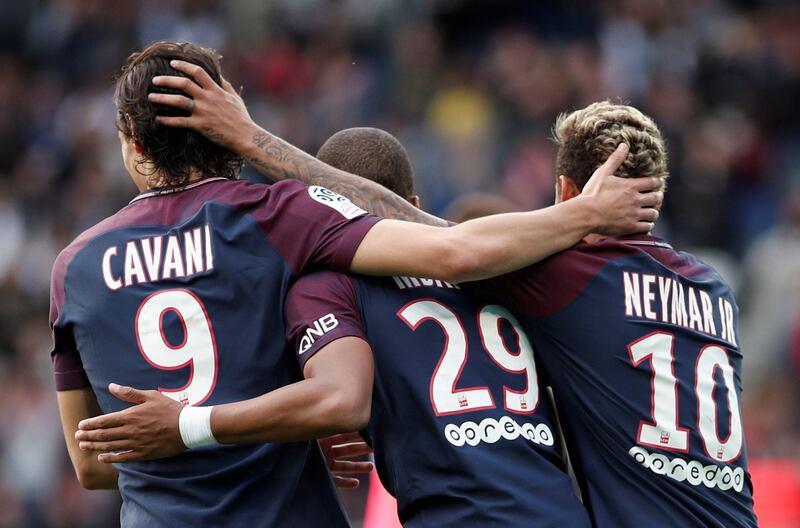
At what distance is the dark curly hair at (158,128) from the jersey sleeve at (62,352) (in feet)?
1.55

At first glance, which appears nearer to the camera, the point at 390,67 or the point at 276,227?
the point at 276,227

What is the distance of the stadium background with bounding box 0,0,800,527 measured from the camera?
38.4 feet

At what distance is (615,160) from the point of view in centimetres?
450

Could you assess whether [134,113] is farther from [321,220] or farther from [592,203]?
[592,203]

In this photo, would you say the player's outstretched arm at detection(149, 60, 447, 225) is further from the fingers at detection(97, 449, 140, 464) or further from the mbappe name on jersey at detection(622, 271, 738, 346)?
the fingers at detection(97, 449, 140, 464)

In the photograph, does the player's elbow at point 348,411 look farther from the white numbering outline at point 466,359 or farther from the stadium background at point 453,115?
the stadium background at point 453,115

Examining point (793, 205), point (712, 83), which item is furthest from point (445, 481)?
point (712, 83)

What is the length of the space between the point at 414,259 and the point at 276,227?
494 millimetres

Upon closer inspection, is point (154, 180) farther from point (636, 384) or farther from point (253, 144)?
point (636, 384)

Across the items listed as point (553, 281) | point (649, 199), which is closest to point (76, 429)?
point (553, 281)

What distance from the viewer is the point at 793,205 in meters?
11.4

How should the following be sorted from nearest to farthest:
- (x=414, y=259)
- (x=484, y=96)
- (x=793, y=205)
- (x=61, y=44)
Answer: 1. (x=414, y=259)
2. (x=793, y=205)
3. (x=484, y=96)
4. (x=61, y=44)

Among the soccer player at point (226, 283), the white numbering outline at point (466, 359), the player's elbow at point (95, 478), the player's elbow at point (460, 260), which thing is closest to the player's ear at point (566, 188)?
the soccer player at point (226, 283)

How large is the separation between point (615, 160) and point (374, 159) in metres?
0.93
